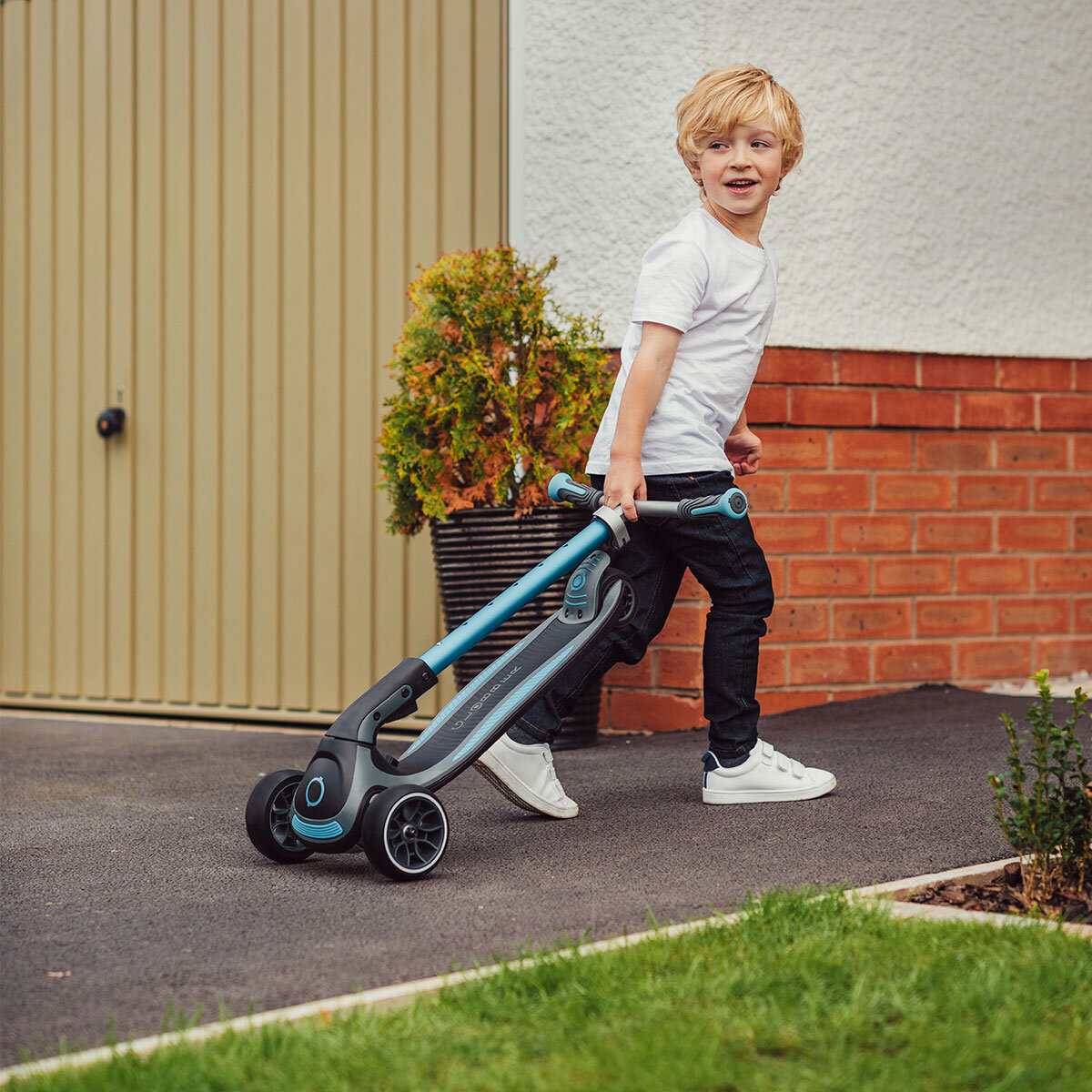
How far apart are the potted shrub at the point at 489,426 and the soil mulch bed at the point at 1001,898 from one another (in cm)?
222

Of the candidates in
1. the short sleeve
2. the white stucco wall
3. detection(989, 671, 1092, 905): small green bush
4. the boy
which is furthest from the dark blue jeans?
the white stucco wall

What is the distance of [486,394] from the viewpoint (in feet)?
16.5

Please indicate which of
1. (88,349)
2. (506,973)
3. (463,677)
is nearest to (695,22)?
(463,677)

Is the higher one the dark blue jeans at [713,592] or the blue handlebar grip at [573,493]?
the blue handlebar grip at [573,493]

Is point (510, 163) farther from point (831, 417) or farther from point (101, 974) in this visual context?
point (101, 974)

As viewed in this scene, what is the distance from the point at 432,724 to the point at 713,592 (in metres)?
0.89

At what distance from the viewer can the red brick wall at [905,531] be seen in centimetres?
554

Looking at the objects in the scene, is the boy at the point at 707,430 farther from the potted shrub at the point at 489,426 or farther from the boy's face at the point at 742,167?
the potted shrub at the point at 489,426

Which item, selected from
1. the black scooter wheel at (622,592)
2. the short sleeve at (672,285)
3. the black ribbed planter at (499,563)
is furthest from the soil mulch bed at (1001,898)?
the black ribbed planter at (499,563)

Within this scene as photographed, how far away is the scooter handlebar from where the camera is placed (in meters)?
3.57

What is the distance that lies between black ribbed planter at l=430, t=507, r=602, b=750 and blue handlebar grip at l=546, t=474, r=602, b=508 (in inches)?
47.9

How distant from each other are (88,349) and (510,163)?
2405 millimetres

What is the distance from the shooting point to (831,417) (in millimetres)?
5641

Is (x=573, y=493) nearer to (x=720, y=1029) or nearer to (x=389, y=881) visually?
(x=389, y=881)
